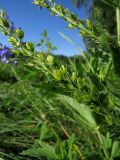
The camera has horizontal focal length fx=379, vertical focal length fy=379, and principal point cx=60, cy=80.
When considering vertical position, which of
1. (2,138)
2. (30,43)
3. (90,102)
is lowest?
(2,138)

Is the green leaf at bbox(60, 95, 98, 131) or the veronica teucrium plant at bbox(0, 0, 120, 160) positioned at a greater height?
the veronica teucrium plant at bbox(0, 0, 120, 160)

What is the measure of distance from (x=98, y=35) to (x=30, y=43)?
390mm

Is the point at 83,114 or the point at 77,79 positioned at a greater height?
the point at 77,79

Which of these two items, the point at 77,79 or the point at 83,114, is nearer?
the point at 77,79

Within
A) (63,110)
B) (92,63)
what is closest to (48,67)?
(92,63)

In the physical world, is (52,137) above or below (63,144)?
below

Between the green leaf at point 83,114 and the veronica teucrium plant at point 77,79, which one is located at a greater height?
the veronica teucrium plant at point 77,79

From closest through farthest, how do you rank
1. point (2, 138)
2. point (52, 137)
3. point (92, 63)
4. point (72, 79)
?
point (72, 79), point (92, 63), point (52, 137), point (2, 138)

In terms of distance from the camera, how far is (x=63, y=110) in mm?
2621

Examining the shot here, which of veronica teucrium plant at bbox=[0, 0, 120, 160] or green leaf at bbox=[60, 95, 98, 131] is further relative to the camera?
green leaf at bbox=[60, 95, 98, 131]

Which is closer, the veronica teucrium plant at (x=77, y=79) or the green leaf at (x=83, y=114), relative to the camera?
the veronica teucrium plant at (x=77, y=79)

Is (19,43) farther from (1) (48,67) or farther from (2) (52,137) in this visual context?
(2) (52,137)

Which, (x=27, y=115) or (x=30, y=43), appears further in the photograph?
(x=27, y=115)

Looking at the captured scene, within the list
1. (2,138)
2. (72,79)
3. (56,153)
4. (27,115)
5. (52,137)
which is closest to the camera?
(72,79)
